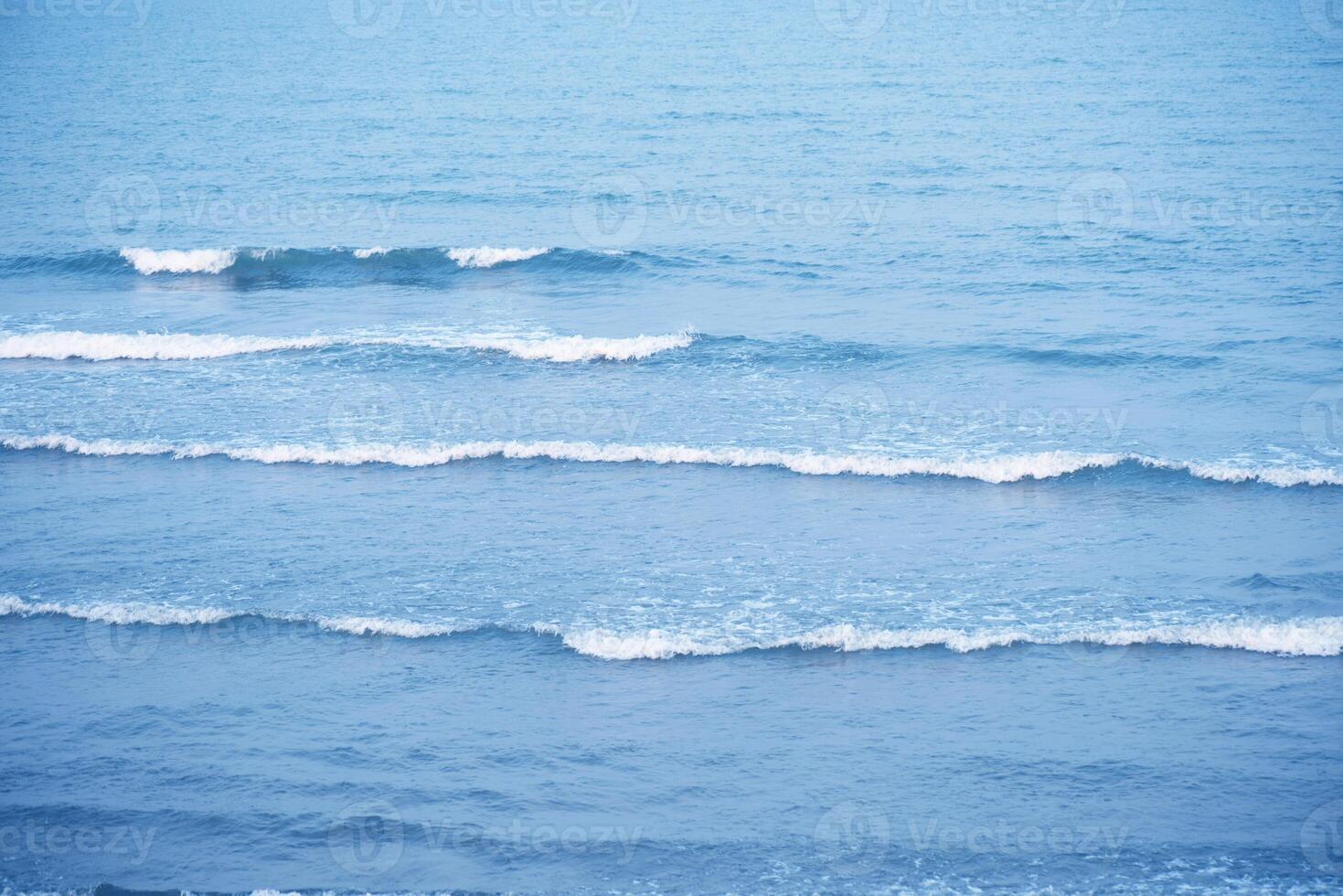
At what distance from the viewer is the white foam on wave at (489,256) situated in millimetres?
29344

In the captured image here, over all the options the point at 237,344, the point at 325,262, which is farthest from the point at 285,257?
the point at 237,344

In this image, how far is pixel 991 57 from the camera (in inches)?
2283

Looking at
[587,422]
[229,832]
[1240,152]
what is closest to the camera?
[229,832]

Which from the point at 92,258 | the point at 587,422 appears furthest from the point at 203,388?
the point at 92,258

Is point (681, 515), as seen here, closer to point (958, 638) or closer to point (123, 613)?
point (958, 638)

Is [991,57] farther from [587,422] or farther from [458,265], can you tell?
[587,422]

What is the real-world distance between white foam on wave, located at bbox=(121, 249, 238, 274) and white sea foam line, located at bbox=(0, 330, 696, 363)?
5.18 m

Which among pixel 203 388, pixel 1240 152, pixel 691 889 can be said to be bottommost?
pixel 691 889

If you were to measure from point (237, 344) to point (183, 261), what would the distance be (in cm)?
681

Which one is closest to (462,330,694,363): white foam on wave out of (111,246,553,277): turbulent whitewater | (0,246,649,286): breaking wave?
(0,246,649,286): breaking wave

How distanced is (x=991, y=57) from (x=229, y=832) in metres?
54.8

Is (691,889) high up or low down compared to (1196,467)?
down

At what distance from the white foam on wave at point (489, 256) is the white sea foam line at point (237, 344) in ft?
15.1

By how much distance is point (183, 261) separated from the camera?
3027 cm
